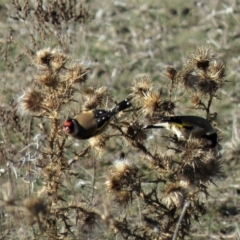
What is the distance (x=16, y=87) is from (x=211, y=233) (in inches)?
103

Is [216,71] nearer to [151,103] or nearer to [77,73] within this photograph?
[151,103]

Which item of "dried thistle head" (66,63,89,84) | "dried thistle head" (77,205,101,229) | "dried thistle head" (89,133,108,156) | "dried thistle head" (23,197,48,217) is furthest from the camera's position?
"dried thistle head" (89,133,108,156)

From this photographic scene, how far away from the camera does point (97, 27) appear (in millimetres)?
8039

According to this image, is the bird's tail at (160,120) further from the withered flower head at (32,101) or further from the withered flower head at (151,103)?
the withered flower head at (32,101)

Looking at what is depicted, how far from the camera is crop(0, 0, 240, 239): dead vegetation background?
3.44 m

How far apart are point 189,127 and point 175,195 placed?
14.7 inches

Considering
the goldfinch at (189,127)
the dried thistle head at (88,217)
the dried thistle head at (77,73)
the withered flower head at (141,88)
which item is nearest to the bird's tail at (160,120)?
the goldfinch at (189,127)

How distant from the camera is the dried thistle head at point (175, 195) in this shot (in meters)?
3.50

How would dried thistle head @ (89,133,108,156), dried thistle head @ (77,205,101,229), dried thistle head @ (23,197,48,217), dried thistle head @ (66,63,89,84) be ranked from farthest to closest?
dried thistle head @ (89,133,108,156) → dried thistle head @ (66,63,89,84) → dried thistle head @ (77,205,101,229) → dried thistle head @ (23,197,48,217)

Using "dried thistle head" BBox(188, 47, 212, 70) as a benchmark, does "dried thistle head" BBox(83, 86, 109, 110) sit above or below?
below

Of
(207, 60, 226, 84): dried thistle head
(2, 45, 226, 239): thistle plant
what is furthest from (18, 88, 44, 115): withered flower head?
(207, 60, 226, 84): dried thistle head

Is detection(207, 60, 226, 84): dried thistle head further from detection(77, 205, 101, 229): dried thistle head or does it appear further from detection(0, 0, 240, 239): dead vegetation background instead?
detection(77, 205, 101, 229): dried thistle head

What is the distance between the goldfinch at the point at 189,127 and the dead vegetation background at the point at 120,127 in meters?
0.05

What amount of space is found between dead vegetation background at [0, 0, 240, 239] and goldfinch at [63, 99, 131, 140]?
4cm
